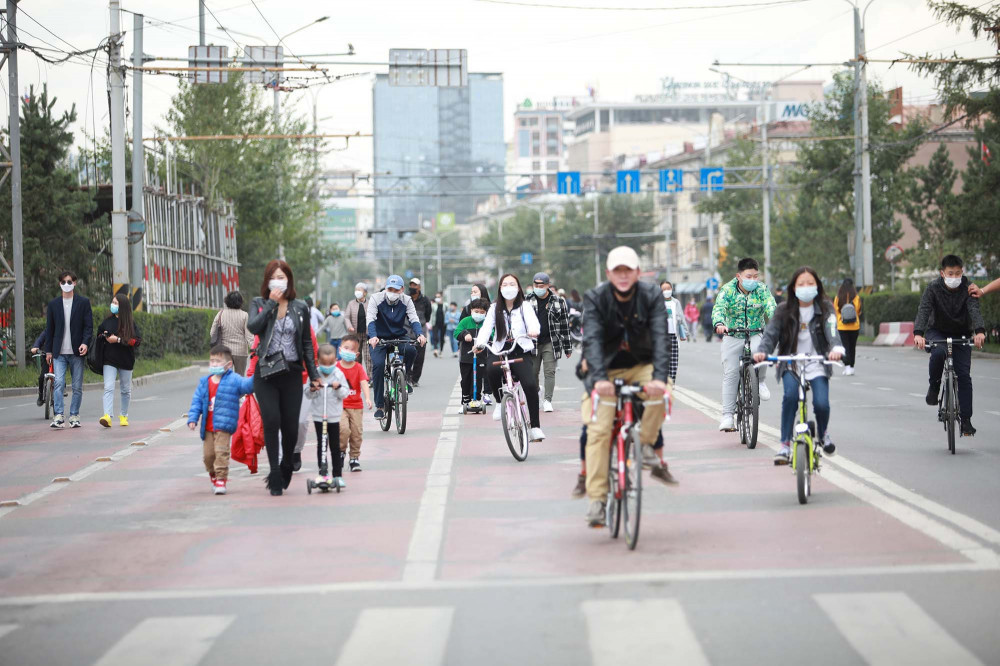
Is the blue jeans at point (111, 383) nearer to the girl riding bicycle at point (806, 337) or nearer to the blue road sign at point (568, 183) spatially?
the girl riding bicycle at point (806, 337)

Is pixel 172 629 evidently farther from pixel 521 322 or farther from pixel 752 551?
pixel 521 322

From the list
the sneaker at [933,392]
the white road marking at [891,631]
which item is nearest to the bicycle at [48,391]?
the sneaker at [933,392]

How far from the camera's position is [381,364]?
16.5 meters

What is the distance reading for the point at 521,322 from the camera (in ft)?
48.9

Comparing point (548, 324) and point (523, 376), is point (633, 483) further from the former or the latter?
point (548, 324)

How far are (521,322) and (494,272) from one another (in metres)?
128

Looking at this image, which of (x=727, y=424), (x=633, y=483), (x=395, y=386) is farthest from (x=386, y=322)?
(x=633, y=483)

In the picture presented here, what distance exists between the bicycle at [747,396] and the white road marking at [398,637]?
7.43 metres

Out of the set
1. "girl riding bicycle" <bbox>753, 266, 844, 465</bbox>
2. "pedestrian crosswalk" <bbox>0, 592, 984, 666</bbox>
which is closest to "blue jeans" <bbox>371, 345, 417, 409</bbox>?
"girl riding bicycle" <bbox>753, 266, 844, 465</bbox>

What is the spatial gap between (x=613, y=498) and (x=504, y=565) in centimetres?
94

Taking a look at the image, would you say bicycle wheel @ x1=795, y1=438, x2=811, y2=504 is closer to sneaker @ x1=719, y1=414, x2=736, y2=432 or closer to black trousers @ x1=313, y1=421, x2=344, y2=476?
black trousers @ x1=313, y1=421, x2=344, y2=476

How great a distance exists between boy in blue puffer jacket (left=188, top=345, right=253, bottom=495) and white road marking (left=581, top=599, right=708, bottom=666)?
5.16 meters

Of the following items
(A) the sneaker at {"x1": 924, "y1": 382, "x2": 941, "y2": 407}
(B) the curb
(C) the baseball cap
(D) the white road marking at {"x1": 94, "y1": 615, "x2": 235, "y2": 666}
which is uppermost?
(C) the baseball cap

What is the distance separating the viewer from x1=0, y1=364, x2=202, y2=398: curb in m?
28.7
